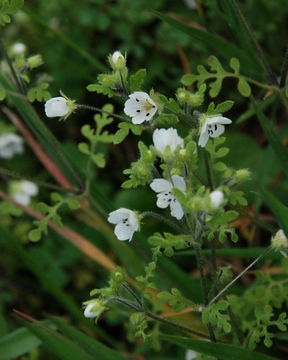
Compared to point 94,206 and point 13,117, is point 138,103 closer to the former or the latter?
point 94,206

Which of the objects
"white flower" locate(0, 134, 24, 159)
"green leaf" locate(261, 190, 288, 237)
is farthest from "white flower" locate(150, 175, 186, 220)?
"white flower" locate(0, 134, 24, 159)

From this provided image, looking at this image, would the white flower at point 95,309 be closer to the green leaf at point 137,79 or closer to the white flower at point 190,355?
the green leaf at point 137,79

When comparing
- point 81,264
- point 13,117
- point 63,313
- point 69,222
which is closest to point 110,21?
point 13,117

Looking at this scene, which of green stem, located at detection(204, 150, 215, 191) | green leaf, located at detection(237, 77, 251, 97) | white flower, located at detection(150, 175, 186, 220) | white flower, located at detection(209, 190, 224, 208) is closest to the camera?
white flower, located at detection(209, 190, 224, 208)

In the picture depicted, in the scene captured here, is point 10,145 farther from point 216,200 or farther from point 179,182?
point 216,200

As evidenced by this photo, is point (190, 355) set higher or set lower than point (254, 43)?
lower

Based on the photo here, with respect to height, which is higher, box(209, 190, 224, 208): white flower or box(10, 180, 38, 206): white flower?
box(209, 190, 224, 208): white flower

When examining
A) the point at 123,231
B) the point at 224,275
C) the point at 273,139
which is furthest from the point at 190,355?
the point at 273,139

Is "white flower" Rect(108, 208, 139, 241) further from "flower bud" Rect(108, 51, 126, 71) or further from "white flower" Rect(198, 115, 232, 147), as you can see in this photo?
"flower bud" Rect(108, 51, 126, 71)
